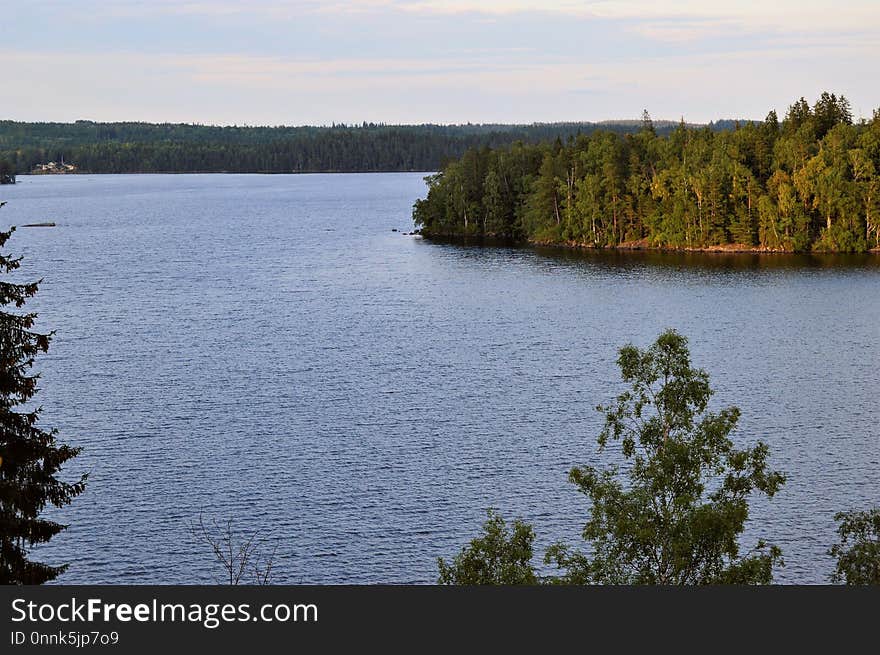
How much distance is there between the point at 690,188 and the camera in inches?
5002

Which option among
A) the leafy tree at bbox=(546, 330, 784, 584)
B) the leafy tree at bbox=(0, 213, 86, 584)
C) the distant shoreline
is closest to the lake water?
the distant shoreline

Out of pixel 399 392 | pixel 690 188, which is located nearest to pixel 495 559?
pixel 399 392

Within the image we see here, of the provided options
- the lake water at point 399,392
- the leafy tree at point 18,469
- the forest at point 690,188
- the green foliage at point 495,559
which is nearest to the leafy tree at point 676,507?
the green foliage at point 495,559

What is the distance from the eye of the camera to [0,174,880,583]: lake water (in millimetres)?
41688

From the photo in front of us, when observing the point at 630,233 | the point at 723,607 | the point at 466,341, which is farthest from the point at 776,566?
the point at 630,233

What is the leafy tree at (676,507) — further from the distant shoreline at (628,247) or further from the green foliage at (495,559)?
the distant shoreline at (628,247)

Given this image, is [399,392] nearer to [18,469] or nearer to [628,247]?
[18,469]

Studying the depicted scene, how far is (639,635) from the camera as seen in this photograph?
12273 millimetres

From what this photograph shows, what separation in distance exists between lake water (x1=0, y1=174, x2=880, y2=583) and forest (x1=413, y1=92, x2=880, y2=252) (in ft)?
22.4

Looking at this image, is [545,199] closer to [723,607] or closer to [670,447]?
[670,447]

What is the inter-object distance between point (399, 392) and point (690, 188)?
74.7m

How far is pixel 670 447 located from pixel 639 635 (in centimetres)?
1218

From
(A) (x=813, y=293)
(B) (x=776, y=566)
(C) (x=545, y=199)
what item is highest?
(C) (x=545, y=199)

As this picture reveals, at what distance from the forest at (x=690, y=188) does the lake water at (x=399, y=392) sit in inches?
269
